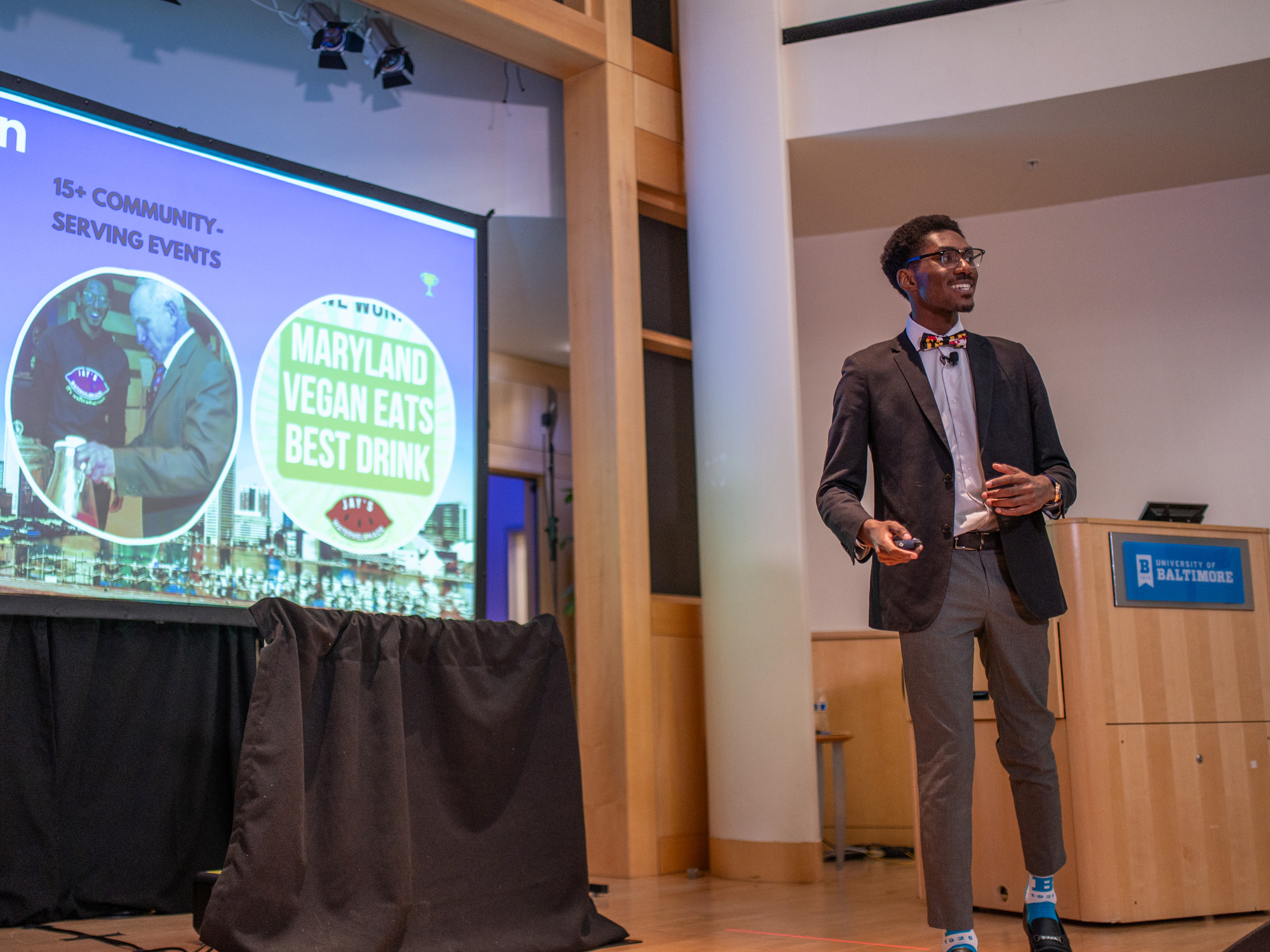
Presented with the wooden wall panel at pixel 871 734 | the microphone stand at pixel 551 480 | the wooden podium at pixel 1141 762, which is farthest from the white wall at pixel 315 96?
the wooden podium at pixel 1141 762

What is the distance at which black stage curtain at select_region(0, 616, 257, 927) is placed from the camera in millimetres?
3172

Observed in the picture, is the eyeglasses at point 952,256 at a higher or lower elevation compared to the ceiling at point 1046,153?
lower

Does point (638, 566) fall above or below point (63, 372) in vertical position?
below

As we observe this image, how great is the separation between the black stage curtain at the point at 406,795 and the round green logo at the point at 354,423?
4.22 ft

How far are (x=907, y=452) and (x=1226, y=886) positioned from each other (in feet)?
4.87

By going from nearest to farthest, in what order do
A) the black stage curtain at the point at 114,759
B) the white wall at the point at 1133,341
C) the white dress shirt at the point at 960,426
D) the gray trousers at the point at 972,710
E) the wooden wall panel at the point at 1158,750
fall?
the gray trousers at the point at 972,710, the white dress shirt at the point at 960,426, the wooden wall panel at the point at 1158,750, the black stage curtain at the point at 114,759, the white wall at the point at 1133,341

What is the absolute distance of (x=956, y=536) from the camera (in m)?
2.30

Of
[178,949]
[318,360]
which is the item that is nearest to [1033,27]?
[318,360]

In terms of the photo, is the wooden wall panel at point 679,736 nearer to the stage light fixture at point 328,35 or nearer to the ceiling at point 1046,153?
A: the ceiling at point 1046,153

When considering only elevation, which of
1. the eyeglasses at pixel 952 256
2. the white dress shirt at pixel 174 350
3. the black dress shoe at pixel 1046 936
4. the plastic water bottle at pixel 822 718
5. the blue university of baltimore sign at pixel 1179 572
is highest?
the white dress shirt at pixel 174 350

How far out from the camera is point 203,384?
3641 millimetres

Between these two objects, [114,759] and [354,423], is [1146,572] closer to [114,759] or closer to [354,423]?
[354,423]

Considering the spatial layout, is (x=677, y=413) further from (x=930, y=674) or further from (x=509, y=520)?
(x=509, y=520)

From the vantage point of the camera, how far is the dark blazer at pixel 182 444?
345 cm
